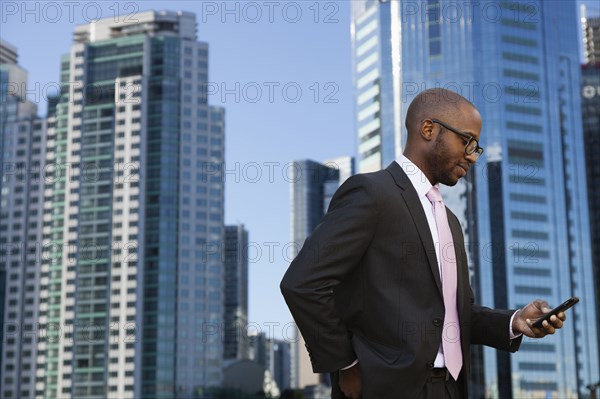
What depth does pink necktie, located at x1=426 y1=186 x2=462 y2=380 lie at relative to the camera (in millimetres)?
3984

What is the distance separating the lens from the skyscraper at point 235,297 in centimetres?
16738

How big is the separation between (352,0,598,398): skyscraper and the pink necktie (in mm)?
117042

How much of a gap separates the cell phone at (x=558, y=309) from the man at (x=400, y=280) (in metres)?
0.03

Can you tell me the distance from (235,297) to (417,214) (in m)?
181

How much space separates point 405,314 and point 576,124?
135932 millimetres

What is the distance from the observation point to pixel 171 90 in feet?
478

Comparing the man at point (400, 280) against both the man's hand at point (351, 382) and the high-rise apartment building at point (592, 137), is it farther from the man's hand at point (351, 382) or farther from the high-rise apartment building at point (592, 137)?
the high-rise apartment building at point (592, 137)

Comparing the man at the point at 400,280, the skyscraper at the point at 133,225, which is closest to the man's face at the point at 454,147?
the man at the point at 400,280

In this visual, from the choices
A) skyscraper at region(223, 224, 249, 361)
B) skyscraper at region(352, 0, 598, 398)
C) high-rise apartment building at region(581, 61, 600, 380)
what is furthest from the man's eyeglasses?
skyscraper at region(223, 224, 249, 361)

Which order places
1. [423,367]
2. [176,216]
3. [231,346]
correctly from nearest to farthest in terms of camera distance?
[423,367] → [176,216] → [231,346]

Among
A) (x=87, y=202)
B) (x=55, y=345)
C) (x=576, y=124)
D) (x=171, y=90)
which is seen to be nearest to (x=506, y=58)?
(x=576, y=124)

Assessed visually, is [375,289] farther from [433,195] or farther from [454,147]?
[454,147]

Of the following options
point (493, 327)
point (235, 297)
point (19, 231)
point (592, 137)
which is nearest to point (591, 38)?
point (592, 137)

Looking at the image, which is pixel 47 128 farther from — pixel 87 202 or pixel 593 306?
pixel 593 306
